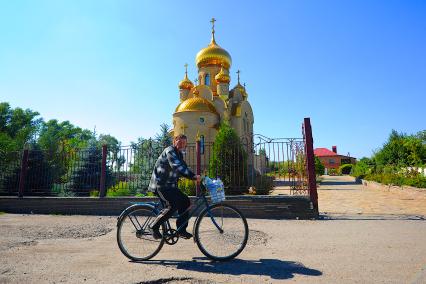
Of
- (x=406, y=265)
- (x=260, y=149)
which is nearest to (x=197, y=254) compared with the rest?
(x=406, y=265)

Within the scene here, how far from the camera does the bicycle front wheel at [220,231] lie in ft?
13.3

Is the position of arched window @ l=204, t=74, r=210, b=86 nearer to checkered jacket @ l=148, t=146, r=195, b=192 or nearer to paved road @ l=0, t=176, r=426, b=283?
paved road @ l=0, t=176, r=426, b=283

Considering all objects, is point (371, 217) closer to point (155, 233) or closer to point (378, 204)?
point (378, 204)

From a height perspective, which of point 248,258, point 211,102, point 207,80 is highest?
point 207,80

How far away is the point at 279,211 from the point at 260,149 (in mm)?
2047

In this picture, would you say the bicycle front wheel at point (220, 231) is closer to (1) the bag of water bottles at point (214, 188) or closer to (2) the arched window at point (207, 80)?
(1) the bag of water bottles at point (214, 188)

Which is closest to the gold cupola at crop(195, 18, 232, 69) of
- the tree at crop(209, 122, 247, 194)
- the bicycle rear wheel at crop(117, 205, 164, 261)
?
the tree at crop(209, 122, 247, 194)

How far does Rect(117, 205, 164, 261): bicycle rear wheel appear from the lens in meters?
4.12

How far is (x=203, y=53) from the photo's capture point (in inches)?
1255

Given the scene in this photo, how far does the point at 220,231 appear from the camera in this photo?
13.5ft

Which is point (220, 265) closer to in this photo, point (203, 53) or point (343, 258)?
point (343, 258)

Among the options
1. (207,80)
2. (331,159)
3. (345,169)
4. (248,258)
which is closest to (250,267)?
(248,258)

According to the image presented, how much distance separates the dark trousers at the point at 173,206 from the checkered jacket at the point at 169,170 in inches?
3.6

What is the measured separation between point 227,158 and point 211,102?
60.7ft
